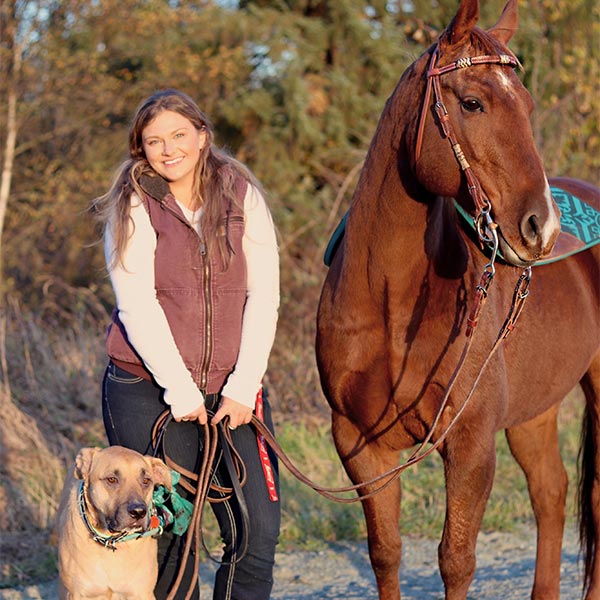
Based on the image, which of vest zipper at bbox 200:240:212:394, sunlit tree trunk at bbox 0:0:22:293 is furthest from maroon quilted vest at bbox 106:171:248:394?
sunlit tree trunk at bbox 0:0:22:293

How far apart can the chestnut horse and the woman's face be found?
0.66m

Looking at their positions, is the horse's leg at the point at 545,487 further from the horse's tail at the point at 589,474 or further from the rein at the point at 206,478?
the rein at the point at 206,478

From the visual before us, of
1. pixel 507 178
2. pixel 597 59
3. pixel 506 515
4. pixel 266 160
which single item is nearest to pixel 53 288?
pixel 266 160

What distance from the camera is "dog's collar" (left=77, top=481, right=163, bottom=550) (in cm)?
300

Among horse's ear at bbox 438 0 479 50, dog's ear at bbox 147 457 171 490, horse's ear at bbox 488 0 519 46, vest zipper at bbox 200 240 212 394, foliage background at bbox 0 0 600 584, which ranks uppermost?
foliage background at bbox 0 0 600 584

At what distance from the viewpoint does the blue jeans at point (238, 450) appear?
3.13m

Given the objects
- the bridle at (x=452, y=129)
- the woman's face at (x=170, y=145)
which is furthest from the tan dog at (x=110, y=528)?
the bridle at (x=452, y=129)

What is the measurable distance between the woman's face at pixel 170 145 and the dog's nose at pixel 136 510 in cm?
110

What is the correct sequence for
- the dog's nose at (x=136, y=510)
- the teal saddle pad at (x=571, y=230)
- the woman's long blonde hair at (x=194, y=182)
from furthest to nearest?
1. the teal saddle pad at (x=571, y=230)
2. the woman's long blonde hair at (x=194, y=182)
3. the dog's nose at (x=136, y=510)

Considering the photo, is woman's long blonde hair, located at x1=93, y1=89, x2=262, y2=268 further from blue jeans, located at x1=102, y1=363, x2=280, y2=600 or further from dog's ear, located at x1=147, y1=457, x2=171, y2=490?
dog's ear, located at x1=147, y1=457, x2=171, y2=490

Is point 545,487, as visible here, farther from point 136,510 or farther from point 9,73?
point 9,73

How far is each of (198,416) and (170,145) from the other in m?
0.92

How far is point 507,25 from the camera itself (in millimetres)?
3361

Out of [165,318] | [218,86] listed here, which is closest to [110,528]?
[165,318]
